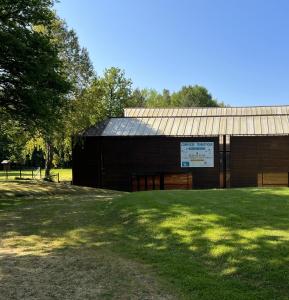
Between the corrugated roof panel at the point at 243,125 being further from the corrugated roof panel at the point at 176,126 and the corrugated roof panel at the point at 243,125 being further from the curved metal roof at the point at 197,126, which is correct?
the corrugated roof panel at the point at 176,126

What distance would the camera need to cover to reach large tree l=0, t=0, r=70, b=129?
2170 centimetres

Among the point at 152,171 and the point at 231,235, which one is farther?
the point at 152,171

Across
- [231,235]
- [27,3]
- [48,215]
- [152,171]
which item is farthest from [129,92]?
[231,235]

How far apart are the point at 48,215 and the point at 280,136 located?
2150 centimetres

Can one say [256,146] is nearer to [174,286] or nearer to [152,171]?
[152,171]

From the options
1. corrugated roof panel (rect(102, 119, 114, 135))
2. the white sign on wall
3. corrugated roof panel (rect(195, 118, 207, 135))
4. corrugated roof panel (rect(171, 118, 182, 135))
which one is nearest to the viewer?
the white sign on wall

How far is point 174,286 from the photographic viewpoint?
6707 mm

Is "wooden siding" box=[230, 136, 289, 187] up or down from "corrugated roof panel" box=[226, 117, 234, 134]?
down

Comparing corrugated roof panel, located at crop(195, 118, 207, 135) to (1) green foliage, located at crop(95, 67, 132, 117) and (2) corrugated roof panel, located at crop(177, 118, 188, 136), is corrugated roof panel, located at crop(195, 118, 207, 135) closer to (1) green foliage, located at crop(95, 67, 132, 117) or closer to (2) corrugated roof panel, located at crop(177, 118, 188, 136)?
(2) corrugated roof panel, located at crop(177, 118, 188, 136)

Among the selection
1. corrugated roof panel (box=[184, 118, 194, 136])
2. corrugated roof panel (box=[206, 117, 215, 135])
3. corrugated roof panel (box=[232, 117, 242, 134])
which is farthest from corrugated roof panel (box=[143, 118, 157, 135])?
corrugated roof panel (box=[232, 117, 242, 134])

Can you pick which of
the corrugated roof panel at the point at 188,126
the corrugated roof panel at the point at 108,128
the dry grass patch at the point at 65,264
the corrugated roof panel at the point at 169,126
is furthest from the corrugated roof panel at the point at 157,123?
the dry grass patch at the point at 65,264

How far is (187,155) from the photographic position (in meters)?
32.0

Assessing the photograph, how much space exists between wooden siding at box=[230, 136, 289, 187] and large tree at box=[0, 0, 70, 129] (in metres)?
13.6

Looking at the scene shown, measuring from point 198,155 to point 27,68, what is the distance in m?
14.4
